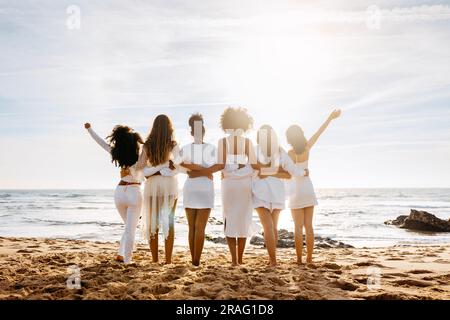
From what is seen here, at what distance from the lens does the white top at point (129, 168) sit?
20.5ft

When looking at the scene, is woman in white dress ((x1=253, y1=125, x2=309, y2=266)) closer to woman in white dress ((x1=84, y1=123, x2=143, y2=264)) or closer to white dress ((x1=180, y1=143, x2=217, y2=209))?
white dress ((x1=180, y1=143, x2=217, y2=209))

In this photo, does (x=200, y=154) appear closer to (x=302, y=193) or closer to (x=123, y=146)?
(x=123, y=146)

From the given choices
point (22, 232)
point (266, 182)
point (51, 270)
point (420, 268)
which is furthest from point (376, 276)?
point (22, 232)

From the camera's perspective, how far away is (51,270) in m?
6.28

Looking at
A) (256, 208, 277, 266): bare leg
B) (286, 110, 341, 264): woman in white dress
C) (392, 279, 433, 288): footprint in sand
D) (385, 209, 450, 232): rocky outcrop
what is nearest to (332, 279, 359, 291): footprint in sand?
(392, 279, 433, 288): footprint in sand

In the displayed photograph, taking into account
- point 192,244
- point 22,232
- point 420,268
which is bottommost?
point 22,232

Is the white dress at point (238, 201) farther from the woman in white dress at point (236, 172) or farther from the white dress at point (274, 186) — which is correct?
the white dress at point (274, 186)

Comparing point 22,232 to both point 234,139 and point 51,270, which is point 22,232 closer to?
point 51,270

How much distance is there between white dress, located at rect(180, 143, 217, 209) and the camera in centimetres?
607

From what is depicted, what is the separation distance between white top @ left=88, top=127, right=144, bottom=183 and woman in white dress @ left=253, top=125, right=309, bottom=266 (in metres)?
1.71

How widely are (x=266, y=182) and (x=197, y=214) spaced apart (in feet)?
3.61

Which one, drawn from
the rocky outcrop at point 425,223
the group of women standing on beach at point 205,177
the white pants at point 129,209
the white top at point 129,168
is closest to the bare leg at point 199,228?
the group of women standing on beach at point 205,177

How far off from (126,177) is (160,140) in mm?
759
